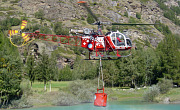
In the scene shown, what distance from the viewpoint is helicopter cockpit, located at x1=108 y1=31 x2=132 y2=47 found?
26469 mm

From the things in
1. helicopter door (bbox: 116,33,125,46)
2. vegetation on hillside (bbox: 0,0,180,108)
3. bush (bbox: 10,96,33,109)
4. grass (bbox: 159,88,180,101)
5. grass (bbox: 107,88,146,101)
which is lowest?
grass (bbox: 107,88,146,101)

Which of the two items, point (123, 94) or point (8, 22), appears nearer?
point (123, 94)

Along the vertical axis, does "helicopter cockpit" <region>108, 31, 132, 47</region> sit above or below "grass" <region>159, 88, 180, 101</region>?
above

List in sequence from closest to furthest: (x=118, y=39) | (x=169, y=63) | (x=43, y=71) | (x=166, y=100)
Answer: (x=118, y=39) → (x=166, y=100) → (x=43, y=71) → (x=169, y=63)

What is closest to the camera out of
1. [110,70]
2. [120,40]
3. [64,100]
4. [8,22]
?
[120,40]

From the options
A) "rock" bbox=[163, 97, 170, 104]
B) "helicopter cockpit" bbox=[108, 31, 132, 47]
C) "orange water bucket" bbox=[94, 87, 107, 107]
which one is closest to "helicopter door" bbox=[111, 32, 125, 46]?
"helicopter cockpit" bbox=[108, 31, 132, 47]

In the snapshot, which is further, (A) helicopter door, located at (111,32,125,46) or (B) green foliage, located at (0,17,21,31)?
(B) green foliage, located at (0,17,21,31)

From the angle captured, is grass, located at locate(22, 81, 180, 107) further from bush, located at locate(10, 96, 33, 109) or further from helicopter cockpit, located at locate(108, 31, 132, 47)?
helicopter cockpit, located at locate(108, 31, 132, 47)

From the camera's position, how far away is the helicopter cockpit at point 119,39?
86.8 ft

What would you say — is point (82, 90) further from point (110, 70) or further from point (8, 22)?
point (8, 22)

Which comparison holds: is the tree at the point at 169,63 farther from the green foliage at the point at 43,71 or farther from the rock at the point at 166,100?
the green foliage at the point at 43,71

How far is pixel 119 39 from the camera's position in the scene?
2683 cm

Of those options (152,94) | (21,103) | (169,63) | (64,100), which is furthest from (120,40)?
(169,63)

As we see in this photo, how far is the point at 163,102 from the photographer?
5338 cm
